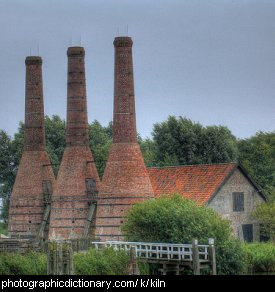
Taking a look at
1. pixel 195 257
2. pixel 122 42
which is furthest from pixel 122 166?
pixel 195 257

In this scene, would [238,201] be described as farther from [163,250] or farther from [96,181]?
[163,250]

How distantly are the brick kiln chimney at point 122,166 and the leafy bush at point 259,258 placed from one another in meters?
5.80

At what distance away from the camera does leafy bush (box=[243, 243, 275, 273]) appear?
51500 millimetres

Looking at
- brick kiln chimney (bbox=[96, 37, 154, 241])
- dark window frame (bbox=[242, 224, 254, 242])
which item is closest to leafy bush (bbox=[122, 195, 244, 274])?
brick kiln chimney (bbox=[96, 37, 154, 241])

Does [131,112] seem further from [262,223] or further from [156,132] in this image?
[156,132]

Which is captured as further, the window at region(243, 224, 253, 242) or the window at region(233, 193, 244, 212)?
the window at region(243, 224, 253, 242)

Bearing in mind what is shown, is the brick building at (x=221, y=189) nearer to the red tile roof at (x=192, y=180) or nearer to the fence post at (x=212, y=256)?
the red tile roof at (x=192, y=180)

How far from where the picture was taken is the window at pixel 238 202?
2256 inches

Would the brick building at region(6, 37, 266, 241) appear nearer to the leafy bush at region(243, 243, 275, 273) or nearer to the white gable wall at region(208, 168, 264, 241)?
the white gable wall at region(208, 168, 264, 241)

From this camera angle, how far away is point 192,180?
2240 inches

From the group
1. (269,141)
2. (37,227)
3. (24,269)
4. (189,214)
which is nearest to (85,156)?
(37,227)

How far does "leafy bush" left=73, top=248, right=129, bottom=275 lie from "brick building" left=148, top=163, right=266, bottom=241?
40.9 ft

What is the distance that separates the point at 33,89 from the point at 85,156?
227 inches

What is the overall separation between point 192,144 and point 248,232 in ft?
44.4
